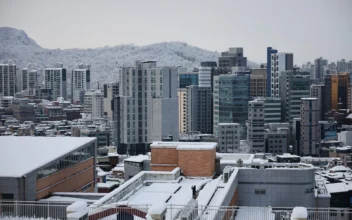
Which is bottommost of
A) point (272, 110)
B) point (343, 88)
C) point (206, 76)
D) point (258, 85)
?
point (272, 110)

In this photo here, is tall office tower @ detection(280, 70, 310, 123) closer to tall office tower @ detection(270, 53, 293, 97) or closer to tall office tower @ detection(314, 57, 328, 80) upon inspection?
tall office tower @ detection(270, 53, 293, 97)

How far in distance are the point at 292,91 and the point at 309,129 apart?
14.8 feet

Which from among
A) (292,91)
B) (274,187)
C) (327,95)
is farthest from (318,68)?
(274,187)

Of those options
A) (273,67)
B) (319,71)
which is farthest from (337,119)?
(319,71)

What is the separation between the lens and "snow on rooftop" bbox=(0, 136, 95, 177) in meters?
4.94

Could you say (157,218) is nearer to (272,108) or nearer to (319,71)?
(272,108)

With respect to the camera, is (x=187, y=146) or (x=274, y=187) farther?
(x=187, y=146)

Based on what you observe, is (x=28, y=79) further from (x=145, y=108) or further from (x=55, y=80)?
(x=145, y=108)

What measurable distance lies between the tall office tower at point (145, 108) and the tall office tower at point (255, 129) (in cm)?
242

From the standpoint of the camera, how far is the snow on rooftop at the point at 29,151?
16.2ft

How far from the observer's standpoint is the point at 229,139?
19.0 m

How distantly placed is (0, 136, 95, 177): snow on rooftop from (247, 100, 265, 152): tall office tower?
1278cm

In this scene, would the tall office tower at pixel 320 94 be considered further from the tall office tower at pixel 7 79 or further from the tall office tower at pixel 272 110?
the tall office tower at pixel 7 79

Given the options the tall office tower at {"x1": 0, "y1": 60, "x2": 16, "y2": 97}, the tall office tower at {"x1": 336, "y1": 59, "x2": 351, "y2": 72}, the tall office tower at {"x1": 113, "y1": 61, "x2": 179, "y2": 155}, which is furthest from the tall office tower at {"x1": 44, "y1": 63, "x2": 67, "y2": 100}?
the tall office tower at {"x1": 113, "y1": 61, "x2": 179, "y2": 155}
